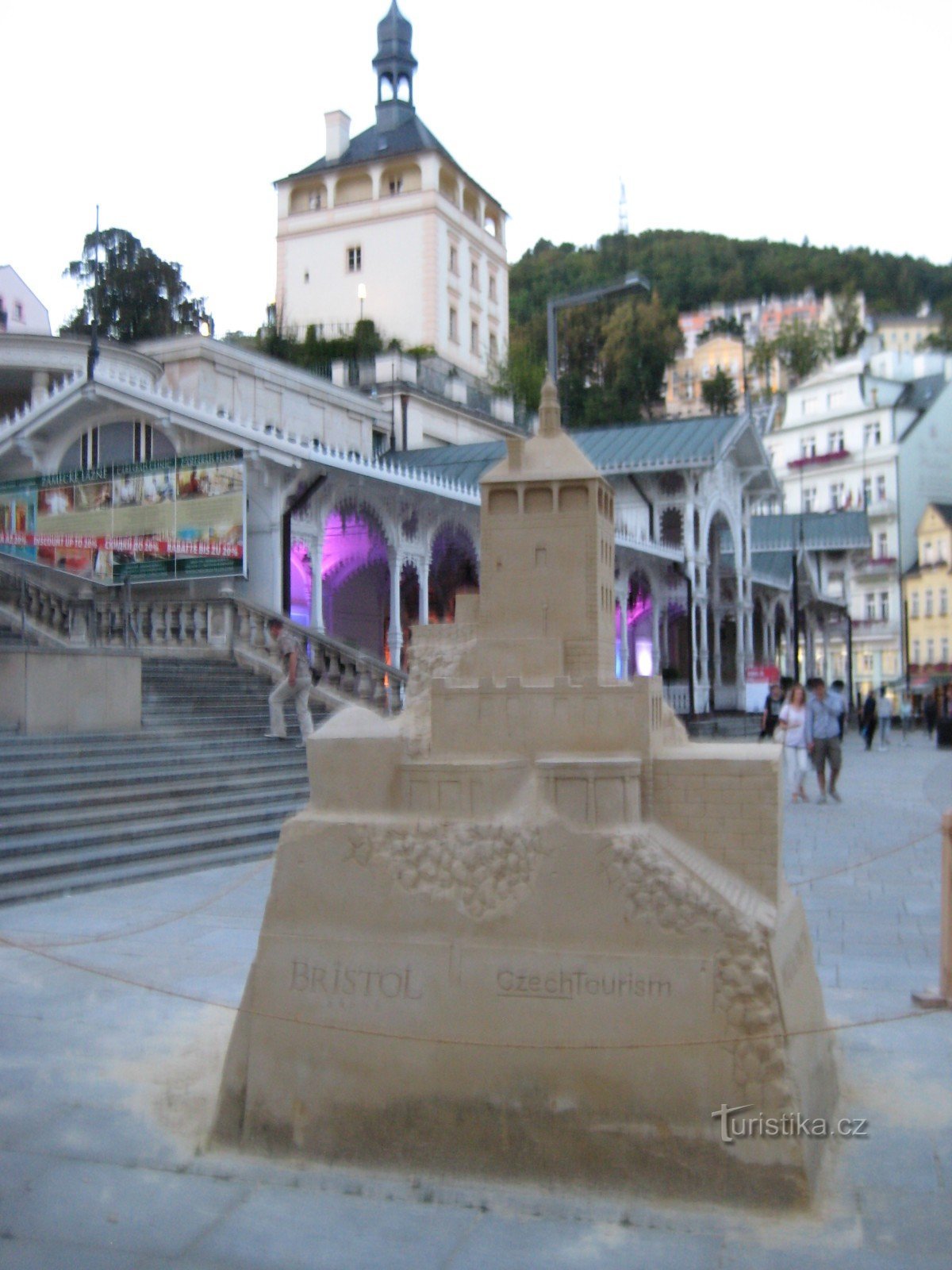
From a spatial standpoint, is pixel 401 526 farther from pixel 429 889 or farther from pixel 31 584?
pixel 429 889

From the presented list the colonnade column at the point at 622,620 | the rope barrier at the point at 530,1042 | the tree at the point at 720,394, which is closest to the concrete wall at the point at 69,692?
the rope barrier at the point at 530,1042

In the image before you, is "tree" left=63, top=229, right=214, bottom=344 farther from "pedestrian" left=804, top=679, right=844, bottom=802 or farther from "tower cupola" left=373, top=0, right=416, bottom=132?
"pedestrian" left=804, top=679, right=844, bottom=802

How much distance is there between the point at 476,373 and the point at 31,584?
116 feet

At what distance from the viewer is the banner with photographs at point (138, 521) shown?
771 inches

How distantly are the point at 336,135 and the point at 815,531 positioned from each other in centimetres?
2921

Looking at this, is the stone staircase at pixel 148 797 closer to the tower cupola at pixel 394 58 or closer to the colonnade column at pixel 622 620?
the colonnade column at pixel 622 620

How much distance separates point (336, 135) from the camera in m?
53.1

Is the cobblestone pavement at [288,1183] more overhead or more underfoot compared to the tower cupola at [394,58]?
more underfoot

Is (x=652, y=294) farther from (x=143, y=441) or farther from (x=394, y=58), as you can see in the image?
(x=143, y=441)

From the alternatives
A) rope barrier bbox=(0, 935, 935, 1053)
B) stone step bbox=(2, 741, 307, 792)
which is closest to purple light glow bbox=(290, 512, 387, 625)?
stone step bbox=(2, 741, 307, 792)

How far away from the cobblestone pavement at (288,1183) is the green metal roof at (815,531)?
132 ft

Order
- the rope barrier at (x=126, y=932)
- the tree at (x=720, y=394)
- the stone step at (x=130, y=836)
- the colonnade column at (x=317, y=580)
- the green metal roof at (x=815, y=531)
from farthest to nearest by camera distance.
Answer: the tree at (x=720, y=394), the green metal roof at (x=815, y=531), the colonnade column at (x=317, y=580), the stone step at (x=130, y=836), the rope barrier at (x=126, y=932)

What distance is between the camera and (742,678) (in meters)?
35.8

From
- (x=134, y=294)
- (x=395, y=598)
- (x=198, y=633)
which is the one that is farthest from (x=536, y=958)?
(x=134, y=294)
